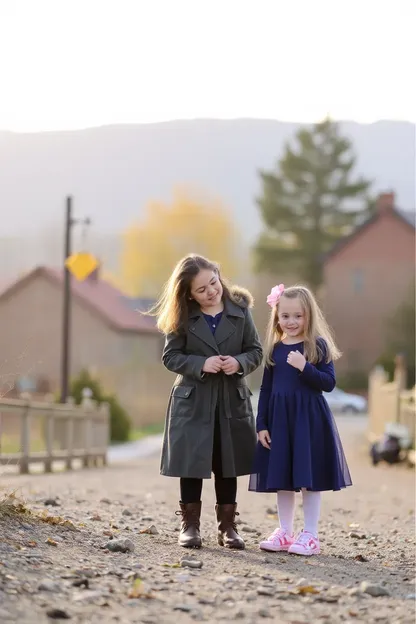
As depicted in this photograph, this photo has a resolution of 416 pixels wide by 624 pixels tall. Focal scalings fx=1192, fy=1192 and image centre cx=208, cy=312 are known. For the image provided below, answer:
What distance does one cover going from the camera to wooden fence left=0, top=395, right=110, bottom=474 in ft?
52.0

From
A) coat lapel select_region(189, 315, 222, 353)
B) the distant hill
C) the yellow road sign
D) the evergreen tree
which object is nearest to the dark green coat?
coat lapel select_region(189, 315, 222, 353)

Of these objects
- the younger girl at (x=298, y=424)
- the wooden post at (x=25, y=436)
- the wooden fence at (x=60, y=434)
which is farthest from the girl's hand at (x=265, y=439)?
the wooden post at (x=25, y=436)

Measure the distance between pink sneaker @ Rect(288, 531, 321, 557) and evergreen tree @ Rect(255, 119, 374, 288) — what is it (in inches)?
2070

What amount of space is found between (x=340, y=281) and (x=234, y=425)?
158 feet

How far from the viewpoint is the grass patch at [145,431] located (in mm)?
36537

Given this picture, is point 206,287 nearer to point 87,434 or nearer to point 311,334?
point 311,334

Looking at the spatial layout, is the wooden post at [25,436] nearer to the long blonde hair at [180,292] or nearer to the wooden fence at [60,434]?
the wooden fence at [60,434]

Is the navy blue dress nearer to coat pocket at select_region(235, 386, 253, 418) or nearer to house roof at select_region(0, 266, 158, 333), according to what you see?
coat pocket at select_region(235, 386, 253, 418)

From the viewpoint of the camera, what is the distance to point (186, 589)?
5.01m

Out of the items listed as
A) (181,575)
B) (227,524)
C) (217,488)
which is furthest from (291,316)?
(181,575)

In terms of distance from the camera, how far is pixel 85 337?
4841 centimetres

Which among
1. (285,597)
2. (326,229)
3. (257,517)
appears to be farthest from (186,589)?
(326,229)

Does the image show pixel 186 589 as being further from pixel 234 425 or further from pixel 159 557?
pixel 234 425

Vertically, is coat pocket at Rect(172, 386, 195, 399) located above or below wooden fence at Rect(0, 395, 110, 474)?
above
